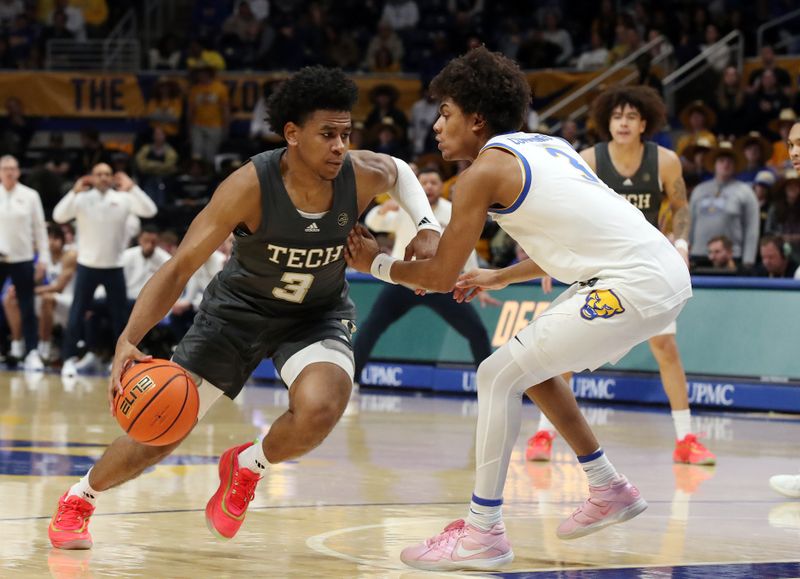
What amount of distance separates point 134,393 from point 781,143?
12.2 metres

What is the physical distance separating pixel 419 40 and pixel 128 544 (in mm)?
17024

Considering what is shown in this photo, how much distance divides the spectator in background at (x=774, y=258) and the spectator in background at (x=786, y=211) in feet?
2.39

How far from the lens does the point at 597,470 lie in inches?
212

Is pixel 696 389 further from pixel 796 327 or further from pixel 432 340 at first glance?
pixel 432 340

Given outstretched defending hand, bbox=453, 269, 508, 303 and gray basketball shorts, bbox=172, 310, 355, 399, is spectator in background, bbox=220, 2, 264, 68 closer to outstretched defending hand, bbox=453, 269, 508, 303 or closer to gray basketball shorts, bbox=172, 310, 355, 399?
gray basketball shorts, bbox=172, 310, 355, 399

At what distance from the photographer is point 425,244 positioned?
18.4ft

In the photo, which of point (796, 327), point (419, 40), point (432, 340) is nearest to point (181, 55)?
point (419, 40)

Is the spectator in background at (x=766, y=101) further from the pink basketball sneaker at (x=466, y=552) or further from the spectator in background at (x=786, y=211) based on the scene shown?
the pink basketball sneaker at (x=466, y=552)

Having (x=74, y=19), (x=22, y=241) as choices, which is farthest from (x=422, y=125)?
(x=74, y=19)

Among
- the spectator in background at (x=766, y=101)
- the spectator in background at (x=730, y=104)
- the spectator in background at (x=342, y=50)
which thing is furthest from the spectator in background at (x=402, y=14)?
the spectator in background at (x=766, y=101)

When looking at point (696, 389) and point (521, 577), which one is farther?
point (696, 389)

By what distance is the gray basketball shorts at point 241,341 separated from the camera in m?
5.55

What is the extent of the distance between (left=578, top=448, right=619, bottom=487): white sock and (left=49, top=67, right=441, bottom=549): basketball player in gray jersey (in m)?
0.97

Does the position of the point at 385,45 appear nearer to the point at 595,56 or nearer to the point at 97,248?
the point at 595,56
